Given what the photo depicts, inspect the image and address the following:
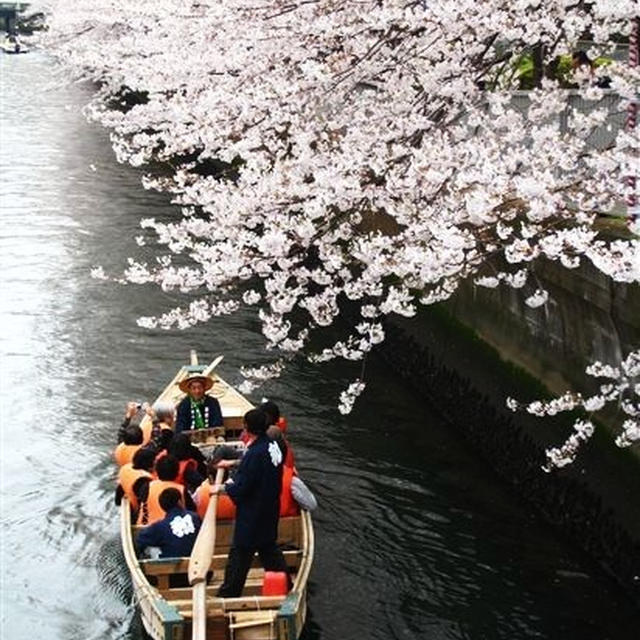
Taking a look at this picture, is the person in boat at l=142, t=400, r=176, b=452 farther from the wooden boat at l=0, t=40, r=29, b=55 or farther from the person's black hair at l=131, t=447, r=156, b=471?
the wooden boat at l=0, t=40, r=29, b=55

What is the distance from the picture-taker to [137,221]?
81.0 ft

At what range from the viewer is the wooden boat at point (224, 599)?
7672 millimetres

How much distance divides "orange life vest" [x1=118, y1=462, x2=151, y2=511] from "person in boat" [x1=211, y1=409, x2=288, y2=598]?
59.5 inches

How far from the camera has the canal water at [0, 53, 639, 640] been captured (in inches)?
371

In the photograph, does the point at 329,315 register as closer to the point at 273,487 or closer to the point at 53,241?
the point at 273,487

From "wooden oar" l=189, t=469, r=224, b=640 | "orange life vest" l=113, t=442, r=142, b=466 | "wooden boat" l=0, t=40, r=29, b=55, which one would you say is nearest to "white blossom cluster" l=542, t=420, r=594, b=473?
"wooden oar" l=189, t=469, r=224, b=640

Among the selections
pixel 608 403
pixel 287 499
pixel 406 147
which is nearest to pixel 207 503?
pixel 287 499

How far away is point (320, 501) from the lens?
11.5 metres

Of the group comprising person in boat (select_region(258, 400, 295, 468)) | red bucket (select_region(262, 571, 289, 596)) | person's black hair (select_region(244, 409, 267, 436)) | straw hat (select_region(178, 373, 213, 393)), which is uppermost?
person's black hair (select_region(244, 409, 267, 436))

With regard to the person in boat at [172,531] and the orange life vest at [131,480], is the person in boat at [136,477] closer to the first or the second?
the orange life vest at [131,480]

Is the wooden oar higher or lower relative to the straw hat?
higher

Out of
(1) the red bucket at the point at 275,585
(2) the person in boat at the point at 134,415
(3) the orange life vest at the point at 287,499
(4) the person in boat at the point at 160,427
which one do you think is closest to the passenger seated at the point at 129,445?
(4) the person in boat at the point at 160,427

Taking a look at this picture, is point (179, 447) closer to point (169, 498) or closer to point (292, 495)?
point (169, 498)

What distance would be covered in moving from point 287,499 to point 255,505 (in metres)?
1.17
